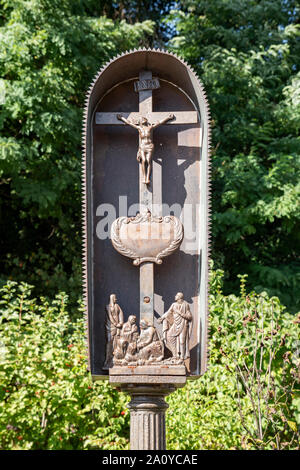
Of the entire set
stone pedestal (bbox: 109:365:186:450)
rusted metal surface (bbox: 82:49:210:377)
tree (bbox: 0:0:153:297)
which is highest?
tree (bbox: 0:0:153:297)

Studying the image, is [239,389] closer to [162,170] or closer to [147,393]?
[147,393]

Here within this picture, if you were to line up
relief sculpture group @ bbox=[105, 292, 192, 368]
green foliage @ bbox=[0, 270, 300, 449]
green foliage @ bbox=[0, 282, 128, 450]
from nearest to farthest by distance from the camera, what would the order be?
relief sculpture group @ bbox=[105, 292, 192, 368]
green foliage @ bbox=[0, 270, 300, 449]
green foliage @ bbox=[0, 282, 128, 450]

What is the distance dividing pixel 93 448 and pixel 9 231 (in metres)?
5.43

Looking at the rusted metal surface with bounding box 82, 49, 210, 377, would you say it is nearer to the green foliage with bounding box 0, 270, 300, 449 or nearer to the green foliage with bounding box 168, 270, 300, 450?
the green foliage with bounding box 168, 270, 300, 450

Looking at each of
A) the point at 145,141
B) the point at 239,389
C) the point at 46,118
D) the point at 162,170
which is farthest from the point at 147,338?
the point at 46,118

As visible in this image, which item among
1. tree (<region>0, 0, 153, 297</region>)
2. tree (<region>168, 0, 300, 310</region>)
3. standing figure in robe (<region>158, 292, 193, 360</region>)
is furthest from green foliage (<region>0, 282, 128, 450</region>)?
tree (<region>168, 0, 300, 310</region>)

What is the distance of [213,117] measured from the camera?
11.3 m

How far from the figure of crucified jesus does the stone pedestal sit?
4.85ft

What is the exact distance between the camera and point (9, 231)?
11.8m

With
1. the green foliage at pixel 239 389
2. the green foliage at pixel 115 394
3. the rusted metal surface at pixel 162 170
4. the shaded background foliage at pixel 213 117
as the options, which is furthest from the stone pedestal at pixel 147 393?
the shaded background foliage at pixel 213 117

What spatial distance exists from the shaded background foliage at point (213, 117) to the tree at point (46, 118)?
20 millimetres

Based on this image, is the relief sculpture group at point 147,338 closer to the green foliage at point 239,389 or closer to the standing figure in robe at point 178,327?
the standing figure in robe at point 178,327

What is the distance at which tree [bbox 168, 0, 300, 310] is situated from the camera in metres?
10.1

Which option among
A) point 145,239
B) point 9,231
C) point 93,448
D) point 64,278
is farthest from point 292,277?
point 145,239
